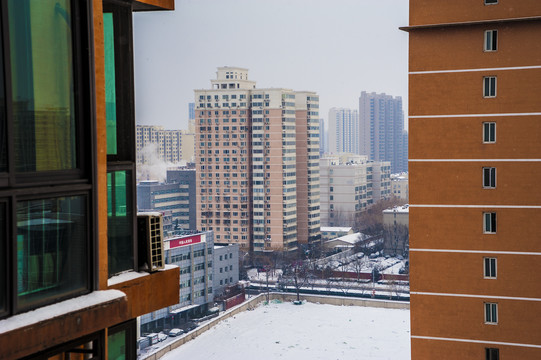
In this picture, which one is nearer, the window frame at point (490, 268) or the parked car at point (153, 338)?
the window frame at point (490, 268)

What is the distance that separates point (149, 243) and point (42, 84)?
415 mm

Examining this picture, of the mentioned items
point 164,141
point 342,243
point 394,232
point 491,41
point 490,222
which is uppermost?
point 164,141

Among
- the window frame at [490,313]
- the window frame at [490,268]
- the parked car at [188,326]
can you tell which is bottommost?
the parked car at [188,326]

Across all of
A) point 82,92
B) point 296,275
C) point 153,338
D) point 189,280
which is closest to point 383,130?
point 296,275

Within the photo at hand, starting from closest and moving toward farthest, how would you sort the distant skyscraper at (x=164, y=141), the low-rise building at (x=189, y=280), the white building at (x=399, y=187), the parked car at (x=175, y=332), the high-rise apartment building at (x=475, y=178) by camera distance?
the high-rise apartment building at (x=475, y=178) < the parked car at (x=175, y=332) < the low-rise building at (x=189, y=280) < the white building at (x=399, y=187) < the distant skyscraper at (x=164, y=141)

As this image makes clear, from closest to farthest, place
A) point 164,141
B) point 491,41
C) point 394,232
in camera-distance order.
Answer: point 491,41 → point 394,232 → point 164,141

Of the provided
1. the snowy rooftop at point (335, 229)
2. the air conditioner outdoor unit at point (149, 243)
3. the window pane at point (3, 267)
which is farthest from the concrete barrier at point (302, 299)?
the window pane at point (3, 267)

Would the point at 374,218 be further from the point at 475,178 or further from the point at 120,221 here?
the point at 120,221

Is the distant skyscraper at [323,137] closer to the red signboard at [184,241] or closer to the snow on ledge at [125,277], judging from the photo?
the red signboard at [184,241]

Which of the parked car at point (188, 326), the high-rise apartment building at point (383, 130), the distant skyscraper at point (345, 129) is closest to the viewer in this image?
the parked car at point (188, 326)

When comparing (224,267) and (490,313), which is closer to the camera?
(490,313)

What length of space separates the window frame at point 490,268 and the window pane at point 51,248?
11.0 feet

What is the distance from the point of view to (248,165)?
819 inches

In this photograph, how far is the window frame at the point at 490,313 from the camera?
3785mm
